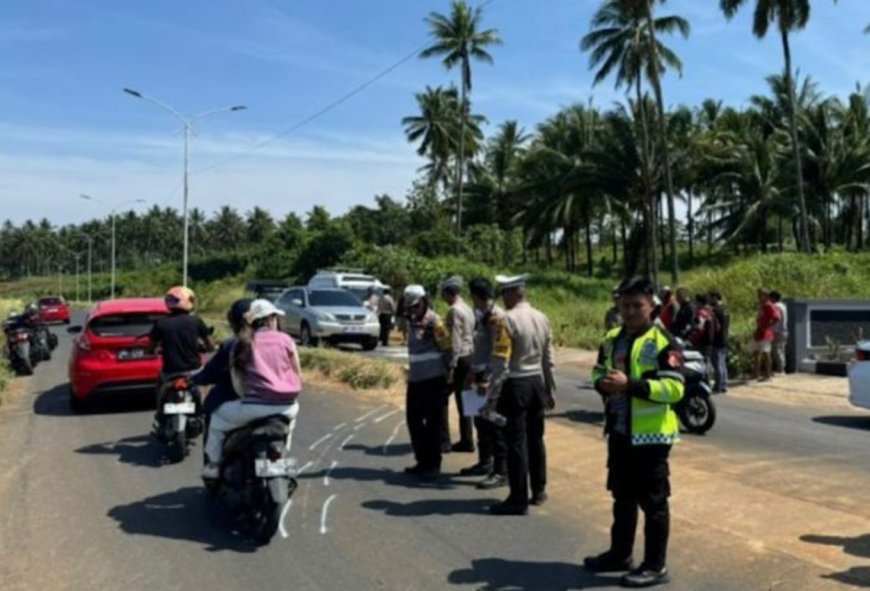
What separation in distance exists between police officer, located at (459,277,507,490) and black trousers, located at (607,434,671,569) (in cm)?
165

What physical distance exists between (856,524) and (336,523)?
12.3 feet

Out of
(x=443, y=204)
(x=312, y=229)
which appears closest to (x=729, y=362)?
(x=443, y=204)

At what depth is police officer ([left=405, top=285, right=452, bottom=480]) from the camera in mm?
7957

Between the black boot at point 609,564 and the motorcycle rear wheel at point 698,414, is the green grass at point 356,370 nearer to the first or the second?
the motorcycle rear wheel at point 698,414

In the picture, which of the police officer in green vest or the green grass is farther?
the green grass

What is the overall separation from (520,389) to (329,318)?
16.4 meters

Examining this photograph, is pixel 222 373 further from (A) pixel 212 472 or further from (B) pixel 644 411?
(B) pixel 644 411

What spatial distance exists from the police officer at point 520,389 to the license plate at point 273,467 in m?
1.57

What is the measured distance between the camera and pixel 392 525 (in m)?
6.45

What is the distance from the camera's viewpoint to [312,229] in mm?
70125

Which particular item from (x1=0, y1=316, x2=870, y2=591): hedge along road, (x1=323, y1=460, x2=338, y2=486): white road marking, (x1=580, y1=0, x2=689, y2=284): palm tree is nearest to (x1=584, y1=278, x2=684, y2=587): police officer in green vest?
(x1=0, y1=316, x2=870, y2=591): hedge along road

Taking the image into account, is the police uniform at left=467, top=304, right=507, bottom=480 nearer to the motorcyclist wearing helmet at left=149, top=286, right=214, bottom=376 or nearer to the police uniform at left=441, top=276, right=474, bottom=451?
the police uniform at left=441, top=276, right=474, bottom=451

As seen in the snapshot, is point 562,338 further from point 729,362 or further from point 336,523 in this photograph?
point 336,523

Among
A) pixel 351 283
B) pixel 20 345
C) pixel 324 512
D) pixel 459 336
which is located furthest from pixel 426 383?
pixel 351 283
